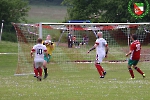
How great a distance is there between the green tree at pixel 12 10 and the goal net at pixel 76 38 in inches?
1306

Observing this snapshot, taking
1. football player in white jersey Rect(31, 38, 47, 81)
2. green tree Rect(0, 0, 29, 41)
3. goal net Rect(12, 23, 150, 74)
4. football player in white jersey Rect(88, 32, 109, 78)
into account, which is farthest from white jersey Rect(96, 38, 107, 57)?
green tree Rect(0, 0, 29, 41)

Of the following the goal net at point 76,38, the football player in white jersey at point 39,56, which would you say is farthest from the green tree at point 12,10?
the football player in white jersey at point 39,56

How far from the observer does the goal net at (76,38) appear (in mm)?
24953

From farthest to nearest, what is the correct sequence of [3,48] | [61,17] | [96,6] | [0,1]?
[61,17]
[96,6]
[0,1]
[3,48]

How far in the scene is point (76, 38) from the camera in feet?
85.6

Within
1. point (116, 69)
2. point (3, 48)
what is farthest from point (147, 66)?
point (3, 48)

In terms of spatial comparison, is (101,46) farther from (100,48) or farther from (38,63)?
(38,63)

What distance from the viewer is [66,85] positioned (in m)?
17.6

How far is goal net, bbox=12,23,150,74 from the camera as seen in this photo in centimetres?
2495

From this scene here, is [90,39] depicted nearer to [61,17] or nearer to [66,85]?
[66,85]

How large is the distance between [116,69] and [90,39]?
1910 mm

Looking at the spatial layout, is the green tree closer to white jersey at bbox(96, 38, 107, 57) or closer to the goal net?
the goal net

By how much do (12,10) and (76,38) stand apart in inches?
1475

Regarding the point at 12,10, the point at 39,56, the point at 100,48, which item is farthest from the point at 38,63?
the point at 12,10
